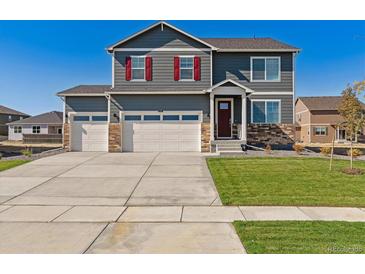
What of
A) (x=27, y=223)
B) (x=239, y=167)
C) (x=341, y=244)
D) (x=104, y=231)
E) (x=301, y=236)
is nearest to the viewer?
(x=341, y=244)

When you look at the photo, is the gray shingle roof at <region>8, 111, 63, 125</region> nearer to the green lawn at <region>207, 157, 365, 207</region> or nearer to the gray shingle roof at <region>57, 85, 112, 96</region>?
the gray shingle roof at <region>57, 85, 112, 96</region>

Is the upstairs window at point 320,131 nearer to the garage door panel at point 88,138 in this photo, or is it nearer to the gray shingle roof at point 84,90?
the gray shingle roof at point 84,90

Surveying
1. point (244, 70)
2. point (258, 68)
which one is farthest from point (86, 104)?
point (258, 68)

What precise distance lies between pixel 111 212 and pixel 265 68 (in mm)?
15573

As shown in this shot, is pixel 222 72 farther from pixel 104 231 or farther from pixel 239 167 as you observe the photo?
pixel 104 231

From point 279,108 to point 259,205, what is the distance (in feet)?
42.8

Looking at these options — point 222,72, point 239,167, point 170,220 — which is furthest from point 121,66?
point 170,220

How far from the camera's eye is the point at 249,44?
18391 mm

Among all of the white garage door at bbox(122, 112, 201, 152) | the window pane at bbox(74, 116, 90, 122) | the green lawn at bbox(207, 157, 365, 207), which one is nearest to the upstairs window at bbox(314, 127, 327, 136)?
the white garage door at bbox(122, 112, 201, 152)

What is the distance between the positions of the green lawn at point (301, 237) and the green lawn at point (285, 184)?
1432mm

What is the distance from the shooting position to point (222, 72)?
58.4ft

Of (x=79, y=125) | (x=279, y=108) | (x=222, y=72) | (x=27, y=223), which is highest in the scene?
(x=222, y=72)

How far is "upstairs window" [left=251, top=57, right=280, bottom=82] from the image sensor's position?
698 inches

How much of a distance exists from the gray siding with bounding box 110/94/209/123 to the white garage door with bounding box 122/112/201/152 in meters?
0.91
